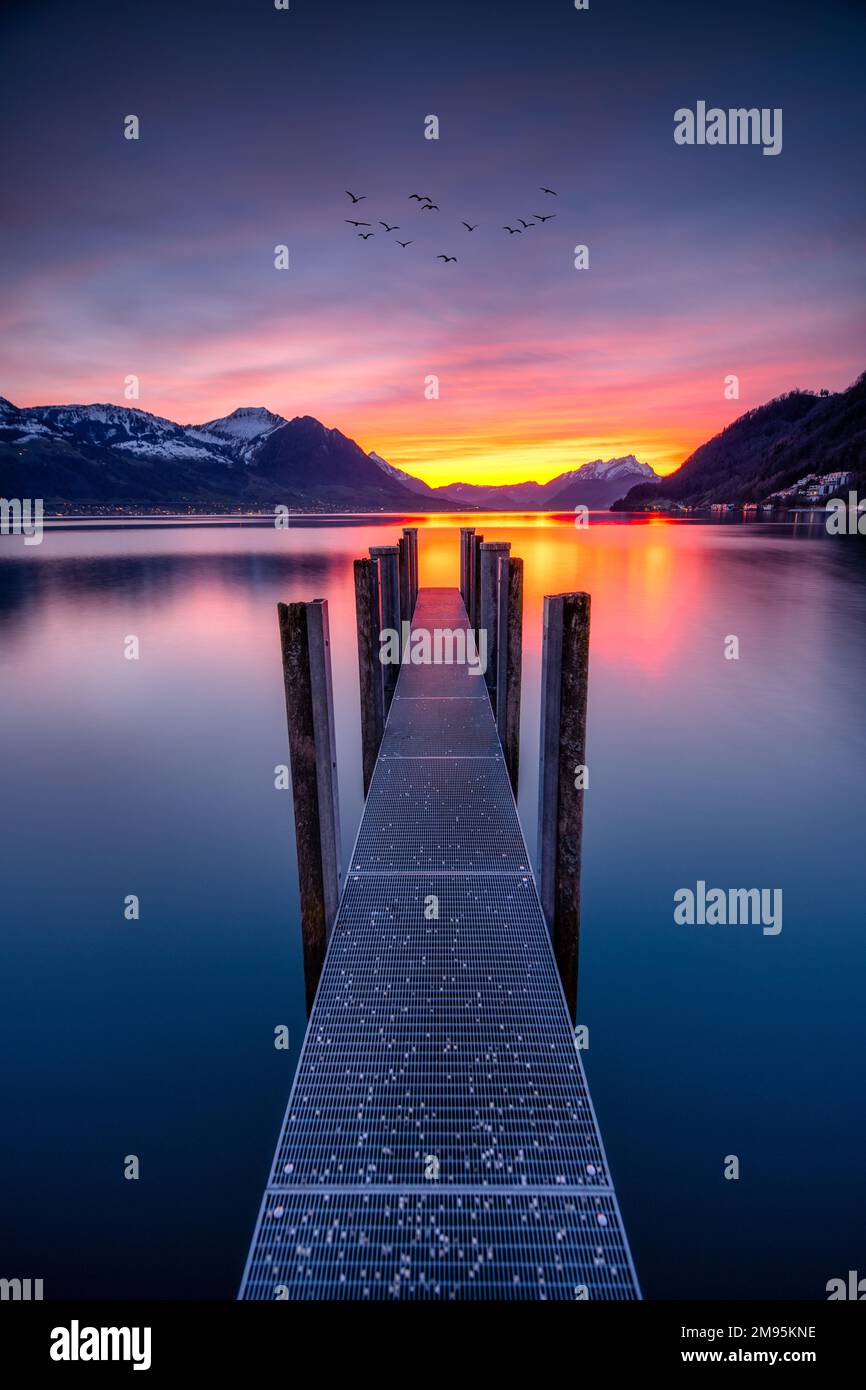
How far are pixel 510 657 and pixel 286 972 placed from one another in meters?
5.10

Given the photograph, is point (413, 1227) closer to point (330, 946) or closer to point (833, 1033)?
point (330, 946)

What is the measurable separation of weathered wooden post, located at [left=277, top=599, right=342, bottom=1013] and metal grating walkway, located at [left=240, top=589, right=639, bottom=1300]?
262mm

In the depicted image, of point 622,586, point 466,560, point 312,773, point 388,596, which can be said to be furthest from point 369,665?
point 622,586

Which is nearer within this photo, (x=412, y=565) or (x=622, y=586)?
(x=412, y=565)

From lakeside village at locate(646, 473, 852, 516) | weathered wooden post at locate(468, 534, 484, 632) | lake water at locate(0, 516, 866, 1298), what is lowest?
lake water at locate(0, 516, 866, 1298)

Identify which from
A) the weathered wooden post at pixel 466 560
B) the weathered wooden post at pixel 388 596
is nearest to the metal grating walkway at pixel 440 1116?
the weathered wooden post at pixel 388 596

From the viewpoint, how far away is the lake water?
475cm

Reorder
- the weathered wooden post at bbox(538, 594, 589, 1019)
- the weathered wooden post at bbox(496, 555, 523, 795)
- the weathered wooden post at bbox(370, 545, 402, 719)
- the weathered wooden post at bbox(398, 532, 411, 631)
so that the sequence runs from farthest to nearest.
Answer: the weathered wooden post at bbox(398, 532, 411, 631)
the weathered wooden post at bbox(370, 545, 402, 719)
the weathered wooden post at bbox(496, 555, 523, 795)
the weathered wooden post at bbox(538, 594, 589, 1019)

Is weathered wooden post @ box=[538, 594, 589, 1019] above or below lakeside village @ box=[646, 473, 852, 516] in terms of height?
below

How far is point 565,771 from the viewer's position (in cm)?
549

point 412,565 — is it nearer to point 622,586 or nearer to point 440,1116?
point 440,1116

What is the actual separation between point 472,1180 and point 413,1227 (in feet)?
1.26

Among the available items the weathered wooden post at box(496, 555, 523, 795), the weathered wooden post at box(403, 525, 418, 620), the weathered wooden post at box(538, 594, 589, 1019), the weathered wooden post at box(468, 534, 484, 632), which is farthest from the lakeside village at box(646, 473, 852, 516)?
the weathered wooden post at box(538, 594, 589, 1019)

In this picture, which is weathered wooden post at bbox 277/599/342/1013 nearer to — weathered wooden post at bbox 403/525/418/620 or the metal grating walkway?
the metal grating walkway
